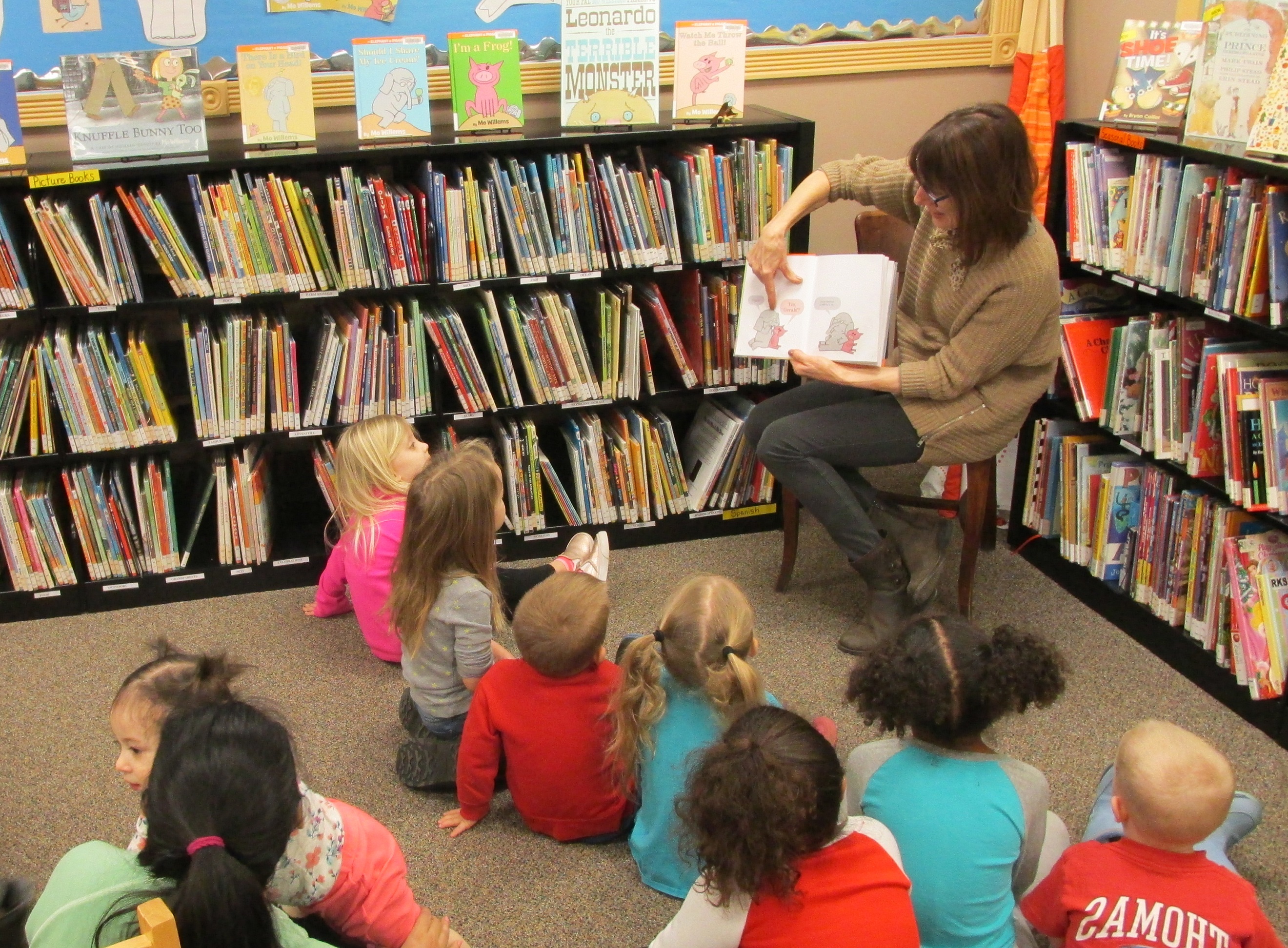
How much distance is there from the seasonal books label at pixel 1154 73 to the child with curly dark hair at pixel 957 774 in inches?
61.6

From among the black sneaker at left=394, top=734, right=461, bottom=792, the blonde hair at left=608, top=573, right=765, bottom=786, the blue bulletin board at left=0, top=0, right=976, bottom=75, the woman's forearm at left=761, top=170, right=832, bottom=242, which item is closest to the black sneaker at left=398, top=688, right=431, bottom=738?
the black sneaker at left=394, top=734, right=461, bottom=792

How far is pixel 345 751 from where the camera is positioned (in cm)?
246

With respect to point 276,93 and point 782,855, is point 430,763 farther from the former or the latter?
point 276,93

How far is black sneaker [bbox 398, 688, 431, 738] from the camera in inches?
94.3

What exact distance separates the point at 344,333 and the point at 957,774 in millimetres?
1998

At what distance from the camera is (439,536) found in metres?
2.22

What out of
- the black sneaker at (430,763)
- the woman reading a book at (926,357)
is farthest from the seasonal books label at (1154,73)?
the black sneaker at (430,763)

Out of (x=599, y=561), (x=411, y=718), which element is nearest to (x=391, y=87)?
(x=599, y=561)

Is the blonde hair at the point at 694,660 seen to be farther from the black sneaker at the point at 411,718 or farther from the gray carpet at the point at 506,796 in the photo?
the black sneaker at the point at 411,718

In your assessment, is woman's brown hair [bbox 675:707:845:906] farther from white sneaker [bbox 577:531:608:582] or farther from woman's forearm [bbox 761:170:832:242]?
woman's forearm [bbox 761:170:832:242]

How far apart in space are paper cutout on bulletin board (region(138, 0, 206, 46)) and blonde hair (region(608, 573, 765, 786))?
6.94ft

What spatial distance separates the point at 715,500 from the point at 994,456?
876 mm

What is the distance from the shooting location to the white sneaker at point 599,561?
2941 mm

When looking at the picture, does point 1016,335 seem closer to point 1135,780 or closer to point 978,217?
point 978,217
